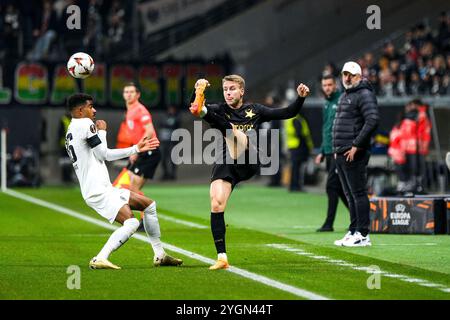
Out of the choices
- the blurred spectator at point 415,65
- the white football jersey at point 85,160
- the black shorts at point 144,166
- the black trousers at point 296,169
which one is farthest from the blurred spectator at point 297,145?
the white football jersey at point 85,160

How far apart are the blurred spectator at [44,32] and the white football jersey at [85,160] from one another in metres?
23.4

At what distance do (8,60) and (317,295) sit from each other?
24.9 meters

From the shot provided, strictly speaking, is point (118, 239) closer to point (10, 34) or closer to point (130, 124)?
point (130, 124)

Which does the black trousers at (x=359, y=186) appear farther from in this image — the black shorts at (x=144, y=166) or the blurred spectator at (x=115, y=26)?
the blurred spectator at (x=115, y=26)

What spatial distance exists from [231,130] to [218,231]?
3.62ft

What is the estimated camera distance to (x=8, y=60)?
3388 centimetres

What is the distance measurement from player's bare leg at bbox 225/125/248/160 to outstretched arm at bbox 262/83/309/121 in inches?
15.2

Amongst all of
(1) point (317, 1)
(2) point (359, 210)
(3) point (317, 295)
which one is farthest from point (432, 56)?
(3) point (317, 295)

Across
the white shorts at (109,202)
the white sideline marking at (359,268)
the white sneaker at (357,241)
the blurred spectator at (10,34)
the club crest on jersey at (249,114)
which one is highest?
the blurred spectator at (10,34)

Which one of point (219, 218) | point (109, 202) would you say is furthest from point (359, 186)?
point (109, 202)

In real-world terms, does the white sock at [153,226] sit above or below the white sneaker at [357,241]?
above

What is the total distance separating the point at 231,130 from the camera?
12.7 m

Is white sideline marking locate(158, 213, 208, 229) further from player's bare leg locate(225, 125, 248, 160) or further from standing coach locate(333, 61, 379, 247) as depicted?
player's bare leg locate(225, 125, 248, 160)

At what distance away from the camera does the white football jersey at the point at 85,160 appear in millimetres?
12430
